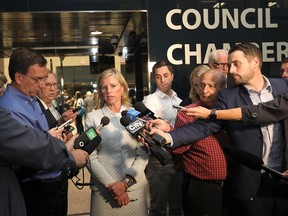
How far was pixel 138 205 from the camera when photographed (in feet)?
9.55

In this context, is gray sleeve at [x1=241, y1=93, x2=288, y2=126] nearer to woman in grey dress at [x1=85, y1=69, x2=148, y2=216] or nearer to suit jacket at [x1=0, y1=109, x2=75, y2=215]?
woman in grey dress at [x1=85, y1=69, x2=148, y2=216]

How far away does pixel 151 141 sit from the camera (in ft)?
7.56

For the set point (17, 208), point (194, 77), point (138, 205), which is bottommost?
point (138, 205)

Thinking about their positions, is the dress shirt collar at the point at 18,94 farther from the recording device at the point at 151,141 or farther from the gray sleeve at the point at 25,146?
the gray sleeve at the point at 25,146

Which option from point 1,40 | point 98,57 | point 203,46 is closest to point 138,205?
point 203,46

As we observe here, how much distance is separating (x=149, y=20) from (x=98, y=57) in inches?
212

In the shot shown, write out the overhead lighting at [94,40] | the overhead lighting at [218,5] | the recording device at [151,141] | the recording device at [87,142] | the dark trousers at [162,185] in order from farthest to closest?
the overhead lighting at [94,40] < the overhead lighting at [218,5] < the dark trousers at [162,185] < the recording device at [151,141] < the recording device at [87,142]

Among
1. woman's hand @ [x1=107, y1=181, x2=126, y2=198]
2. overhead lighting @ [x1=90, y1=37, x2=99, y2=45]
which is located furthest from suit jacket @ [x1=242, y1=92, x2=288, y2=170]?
overhead lighting @ [x1=90, y1=37, x2=99, y2=45]

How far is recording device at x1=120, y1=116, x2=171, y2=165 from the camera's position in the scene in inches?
88.0

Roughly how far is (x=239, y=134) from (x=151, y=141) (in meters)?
0.62

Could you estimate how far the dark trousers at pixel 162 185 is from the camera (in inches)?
154

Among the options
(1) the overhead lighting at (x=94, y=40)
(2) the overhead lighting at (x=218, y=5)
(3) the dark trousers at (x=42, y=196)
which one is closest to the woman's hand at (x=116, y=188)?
(3) the dark trousers at (x=42, y=196)

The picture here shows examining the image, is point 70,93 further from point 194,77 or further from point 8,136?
point 8,136

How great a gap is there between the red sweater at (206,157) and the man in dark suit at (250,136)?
0.57ft
